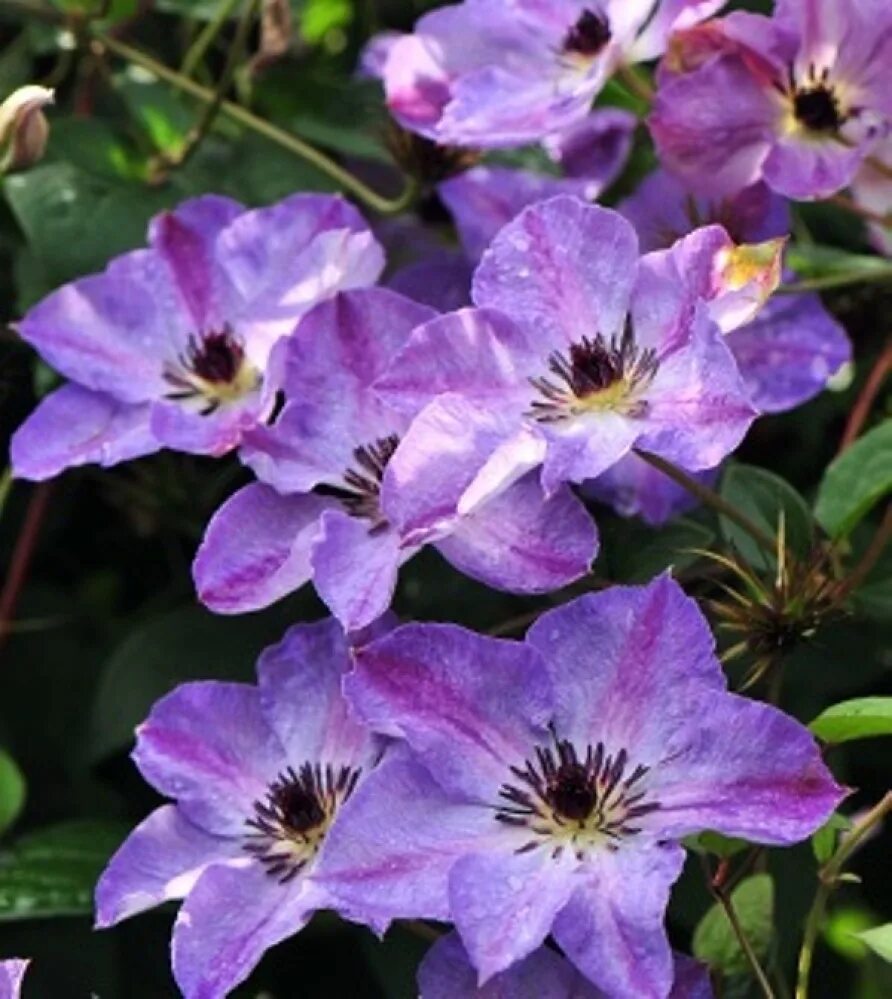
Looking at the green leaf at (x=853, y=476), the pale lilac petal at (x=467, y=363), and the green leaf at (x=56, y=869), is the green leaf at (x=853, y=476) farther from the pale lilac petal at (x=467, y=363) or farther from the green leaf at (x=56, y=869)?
the green leaf at (x=56, y=869)

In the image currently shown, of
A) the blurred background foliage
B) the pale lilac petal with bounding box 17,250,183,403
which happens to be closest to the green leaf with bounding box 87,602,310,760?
the blurred background foliage

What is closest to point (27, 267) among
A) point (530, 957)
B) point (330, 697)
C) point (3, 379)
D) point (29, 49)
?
point (3, 379)

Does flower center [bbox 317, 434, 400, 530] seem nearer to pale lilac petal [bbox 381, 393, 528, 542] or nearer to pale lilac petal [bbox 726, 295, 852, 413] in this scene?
pale lilac petal [bbox 381, 393, 528, 542]

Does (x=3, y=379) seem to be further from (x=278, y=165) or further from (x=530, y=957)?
(x=530, y=957)

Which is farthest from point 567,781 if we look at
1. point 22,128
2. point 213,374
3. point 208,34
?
point 208,34

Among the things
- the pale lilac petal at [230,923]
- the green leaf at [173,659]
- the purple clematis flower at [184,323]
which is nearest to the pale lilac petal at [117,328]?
the purple clematis flower at [184,323]

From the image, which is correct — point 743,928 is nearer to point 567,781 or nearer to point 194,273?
point 567,781
